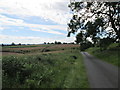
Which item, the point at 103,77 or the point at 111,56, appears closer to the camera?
the point at 103,77

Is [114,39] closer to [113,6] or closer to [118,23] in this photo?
[118,23]

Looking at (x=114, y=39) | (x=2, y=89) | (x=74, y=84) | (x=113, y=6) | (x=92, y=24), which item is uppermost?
(x=113, y=6)

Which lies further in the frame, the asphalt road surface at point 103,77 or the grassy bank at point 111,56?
the grassy bank at point 111,56

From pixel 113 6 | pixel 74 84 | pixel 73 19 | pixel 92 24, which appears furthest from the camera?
pixel 73 19

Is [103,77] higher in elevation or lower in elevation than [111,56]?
lower

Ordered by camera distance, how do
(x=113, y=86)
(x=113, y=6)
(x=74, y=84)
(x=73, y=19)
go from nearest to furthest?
(x=113, y=86) → (x=74, y=84) → (x=113, y=6) → (x=73, y=19)

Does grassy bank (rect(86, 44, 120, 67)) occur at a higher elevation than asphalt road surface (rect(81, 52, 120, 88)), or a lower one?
higher

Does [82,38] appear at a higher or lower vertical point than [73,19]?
lower

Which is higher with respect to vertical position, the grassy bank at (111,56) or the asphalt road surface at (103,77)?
the grassy bank at (111,56)

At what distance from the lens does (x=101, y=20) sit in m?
22.4

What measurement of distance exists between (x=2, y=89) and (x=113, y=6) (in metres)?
19.9

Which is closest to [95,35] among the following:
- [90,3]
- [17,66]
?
[90,3]

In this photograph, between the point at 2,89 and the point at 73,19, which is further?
the point at 73,19

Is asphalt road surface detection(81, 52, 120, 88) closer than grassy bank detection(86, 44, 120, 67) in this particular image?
Yes
